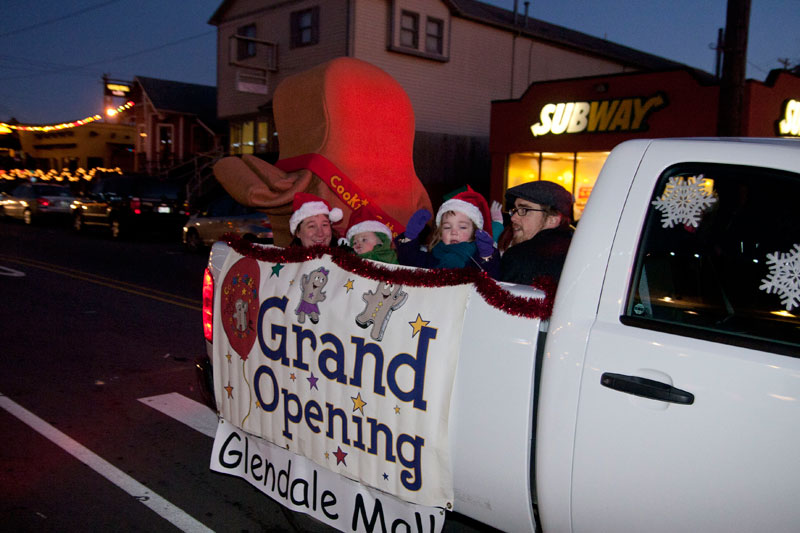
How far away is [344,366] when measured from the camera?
9.29 feet

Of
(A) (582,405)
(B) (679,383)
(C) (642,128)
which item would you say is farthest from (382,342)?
(C) (642,128)

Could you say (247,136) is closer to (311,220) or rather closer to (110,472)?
(311,220)

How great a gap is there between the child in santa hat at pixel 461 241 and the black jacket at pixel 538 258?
0.27 metres

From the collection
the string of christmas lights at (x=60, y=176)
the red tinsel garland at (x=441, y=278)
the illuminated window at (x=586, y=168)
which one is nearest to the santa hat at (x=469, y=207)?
the red tinsel garland at (x=441, y=278)

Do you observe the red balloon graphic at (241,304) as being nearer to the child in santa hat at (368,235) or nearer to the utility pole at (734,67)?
the child in santa hat at (368,235)

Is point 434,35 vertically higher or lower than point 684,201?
higher

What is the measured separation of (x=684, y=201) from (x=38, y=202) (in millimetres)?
26579

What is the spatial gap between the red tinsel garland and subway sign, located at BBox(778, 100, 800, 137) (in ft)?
54.0

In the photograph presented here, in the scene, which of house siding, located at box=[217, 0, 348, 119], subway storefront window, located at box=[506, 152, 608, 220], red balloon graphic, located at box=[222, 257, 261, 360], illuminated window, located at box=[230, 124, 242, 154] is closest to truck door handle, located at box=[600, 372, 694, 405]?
red balloon graphic, located at box=[222, 257, 261, 360]

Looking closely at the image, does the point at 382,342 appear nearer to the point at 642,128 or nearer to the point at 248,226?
the point at 248,226

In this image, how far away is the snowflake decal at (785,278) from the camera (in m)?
1.99

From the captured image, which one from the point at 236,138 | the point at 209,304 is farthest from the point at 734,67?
the point at 236,138

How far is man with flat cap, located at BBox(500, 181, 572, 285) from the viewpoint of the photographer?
117 inches

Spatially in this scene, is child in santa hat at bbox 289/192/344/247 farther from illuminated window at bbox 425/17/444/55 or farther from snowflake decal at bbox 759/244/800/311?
illuminated window at bbox 425/17/444/55
